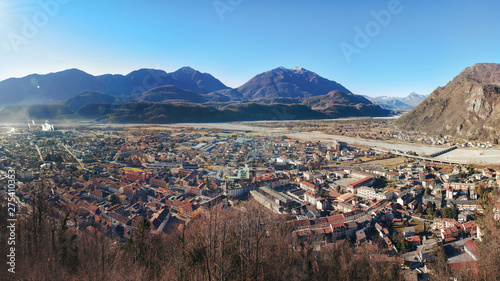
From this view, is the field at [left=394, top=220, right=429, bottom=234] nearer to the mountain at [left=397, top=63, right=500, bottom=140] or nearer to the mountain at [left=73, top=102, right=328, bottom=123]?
the mountain at [left=397, top=63, right=500, bottom=140]

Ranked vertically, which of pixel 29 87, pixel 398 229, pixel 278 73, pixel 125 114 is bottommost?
pixel 398 229

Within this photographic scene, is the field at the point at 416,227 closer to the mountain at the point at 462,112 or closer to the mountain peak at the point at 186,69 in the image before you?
the mountain at the point at 462,112

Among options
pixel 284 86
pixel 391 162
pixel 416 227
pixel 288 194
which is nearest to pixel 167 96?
pixel 284 86

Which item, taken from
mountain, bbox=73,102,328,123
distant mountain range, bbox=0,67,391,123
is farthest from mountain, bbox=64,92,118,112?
mountain, bbox=73,102,328,123

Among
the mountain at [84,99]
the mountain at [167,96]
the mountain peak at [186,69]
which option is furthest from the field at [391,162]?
the mountain peak at [186,69]

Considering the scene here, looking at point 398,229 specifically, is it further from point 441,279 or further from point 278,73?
point 278,73

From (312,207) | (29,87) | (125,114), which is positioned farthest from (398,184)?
(29,87)
